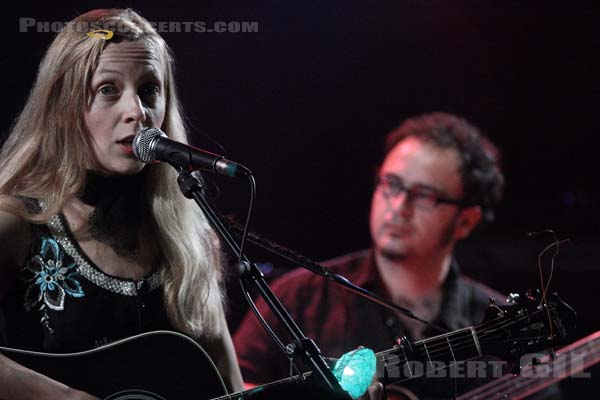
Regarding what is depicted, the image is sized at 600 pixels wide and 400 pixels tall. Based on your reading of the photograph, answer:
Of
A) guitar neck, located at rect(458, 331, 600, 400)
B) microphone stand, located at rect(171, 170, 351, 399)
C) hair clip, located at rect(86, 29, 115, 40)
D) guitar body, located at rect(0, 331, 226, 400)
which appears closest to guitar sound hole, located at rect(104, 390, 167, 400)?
guitar body, located at rect(0, 331, 226, 400)

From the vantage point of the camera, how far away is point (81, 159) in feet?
6.59

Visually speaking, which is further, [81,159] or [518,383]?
[518,383]

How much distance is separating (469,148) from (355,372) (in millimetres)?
1575

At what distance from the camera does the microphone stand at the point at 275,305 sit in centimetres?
156

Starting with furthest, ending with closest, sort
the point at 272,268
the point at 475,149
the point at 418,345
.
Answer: the point at 475,149 < the point at 272,268 < the point at 418,345

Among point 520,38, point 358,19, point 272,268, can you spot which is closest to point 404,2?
point 358,19

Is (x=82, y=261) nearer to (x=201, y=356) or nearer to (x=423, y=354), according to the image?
(x=201, y=356)

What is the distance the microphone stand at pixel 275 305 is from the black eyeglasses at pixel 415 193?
1408mm

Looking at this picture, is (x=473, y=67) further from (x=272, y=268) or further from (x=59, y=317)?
(x=59, y=317)

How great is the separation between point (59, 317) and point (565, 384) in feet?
6.67

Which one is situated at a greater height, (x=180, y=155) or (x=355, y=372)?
(x=180, y=155)

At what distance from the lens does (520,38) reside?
3.16 metres

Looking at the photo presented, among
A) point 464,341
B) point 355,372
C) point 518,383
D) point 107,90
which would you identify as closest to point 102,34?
point 107,90

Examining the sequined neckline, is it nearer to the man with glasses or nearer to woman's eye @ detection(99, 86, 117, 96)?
woman's eye @ detection(99, 86, 117, 96)
